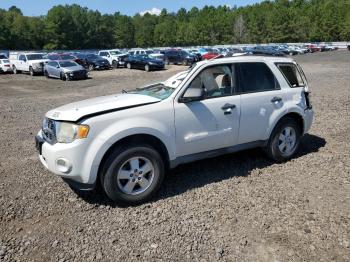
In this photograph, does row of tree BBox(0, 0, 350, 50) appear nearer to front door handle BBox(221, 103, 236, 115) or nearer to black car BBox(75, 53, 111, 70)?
black car BBox(75, 53, 111, 70)

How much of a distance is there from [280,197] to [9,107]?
1089cm

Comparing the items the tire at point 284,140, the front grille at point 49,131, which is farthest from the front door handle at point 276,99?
the front grille at point 49,131

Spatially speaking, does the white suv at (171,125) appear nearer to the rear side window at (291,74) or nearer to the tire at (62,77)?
the rear side window at (291,74)

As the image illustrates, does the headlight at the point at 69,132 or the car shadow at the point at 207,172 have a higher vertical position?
the headlight at the point at 69,132

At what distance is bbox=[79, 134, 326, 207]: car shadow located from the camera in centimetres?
503

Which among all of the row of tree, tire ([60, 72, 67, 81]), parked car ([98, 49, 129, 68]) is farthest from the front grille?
the row of tree

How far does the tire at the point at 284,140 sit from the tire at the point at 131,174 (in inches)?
82.0

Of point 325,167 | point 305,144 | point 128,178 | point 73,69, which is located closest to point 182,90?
point 128,178

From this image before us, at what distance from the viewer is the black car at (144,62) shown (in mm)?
30250

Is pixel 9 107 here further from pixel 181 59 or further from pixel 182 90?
pixel 181 59

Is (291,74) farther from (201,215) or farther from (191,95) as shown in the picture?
(201,215)

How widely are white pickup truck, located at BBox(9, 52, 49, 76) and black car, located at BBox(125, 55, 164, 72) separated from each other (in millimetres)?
7125

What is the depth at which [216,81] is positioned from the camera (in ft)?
17.5

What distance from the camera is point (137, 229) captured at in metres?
4.16
